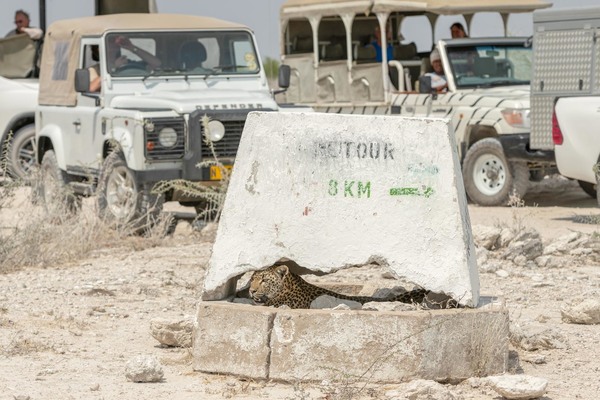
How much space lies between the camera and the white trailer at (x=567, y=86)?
13352 millimetres

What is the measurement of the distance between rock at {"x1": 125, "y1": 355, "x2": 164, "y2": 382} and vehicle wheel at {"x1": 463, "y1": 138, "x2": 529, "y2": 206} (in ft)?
29.7

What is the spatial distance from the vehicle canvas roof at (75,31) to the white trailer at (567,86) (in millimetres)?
3210

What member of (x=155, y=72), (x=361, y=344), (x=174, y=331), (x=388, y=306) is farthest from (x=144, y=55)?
(x=361, y=344)

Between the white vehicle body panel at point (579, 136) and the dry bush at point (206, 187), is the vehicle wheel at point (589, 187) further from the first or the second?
the dry bush at point (206, 187)

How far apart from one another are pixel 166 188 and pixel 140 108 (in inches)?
47.4

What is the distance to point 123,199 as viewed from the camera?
1285 centimetres

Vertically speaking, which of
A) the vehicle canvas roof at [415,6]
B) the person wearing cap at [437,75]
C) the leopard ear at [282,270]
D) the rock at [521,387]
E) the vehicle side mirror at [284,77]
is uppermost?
the vehicle canvas roof at [415,6]

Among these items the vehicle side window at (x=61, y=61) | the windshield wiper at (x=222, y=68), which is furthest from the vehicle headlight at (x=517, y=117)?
the vehicle side window at (x=61, y=61)

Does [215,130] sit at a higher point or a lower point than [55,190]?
higher

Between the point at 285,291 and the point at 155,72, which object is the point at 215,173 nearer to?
the point at 155,72

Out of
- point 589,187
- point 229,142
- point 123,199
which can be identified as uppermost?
point 229,142

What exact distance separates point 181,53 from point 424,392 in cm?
835

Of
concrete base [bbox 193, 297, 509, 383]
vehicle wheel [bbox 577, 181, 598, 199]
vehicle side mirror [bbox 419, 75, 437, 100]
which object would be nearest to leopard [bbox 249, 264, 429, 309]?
concrete base [bbox 193, 297, 509, 383]

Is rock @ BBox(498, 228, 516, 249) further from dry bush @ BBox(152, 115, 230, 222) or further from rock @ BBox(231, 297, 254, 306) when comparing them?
rock @ BBox(231, 297, 254, 306)
